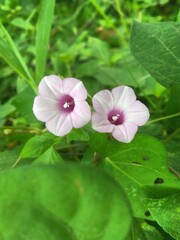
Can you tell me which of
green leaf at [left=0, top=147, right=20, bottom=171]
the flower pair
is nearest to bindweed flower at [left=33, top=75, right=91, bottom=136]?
the flower pair

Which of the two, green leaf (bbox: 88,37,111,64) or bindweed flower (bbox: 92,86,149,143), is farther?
green leaf (bbox: 88,37,111,64)

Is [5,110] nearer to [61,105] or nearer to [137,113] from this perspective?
[61,105]

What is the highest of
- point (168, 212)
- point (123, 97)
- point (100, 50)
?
point (123, 97)

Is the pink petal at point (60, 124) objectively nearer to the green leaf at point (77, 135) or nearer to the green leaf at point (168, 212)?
the green leaf at point (77, 135)

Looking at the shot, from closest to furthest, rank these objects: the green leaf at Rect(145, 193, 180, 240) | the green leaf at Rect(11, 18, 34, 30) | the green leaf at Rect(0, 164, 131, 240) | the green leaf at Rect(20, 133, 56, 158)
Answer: the green leaf at Rect(0, 164, 131, 240), the green leaf at Rect(145, 193, 180, 240), the green leaf at Rect(20, 133, 56, 158), the green leaf at Rect(11, 18, 34, 30)

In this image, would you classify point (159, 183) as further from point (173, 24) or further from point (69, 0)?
point (69, 0)

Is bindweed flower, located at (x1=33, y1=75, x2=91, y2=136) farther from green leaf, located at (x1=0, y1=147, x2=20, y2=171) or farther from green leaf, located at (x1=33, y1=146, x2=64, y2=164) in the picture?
green leaf, located at (x1=0, y1=147, x2=20, y2=171)

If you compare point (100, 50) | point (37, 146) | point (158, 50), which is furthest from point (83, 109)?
point (100, 50)
